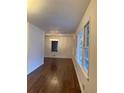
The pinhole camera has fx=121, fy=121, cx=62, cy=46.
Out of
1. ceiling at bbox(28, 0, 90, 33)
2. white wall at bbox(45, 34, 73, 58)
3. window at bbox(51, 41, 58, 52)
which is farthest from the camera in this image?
window at bbox(51, 41, 58, 52)

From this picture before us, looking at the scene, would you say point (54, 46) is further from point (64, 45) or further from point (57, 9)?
point (57, 9)

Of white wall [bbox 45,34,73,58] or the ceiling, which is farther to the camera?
white wall [bbox 45,34,73,58]

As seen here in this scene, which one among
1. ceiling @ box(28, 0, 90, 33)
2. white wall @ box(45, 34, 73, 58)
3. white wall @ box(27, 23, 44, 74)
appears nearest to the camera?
ceiling @ box(28, 0, 90, 33)

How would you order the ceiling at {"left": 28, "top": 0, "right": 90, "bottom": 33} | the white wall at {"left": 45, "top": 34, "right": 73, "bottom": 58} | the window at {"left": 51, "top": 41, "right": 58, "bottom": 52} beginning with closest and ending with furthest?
1. the ceiling at {"left": 28, "top": 0, "right": 90, "bottom": 33}
2. the white wall at {"left": 45, "top": 34, "right": 73, "bottom": 58}
3. the window at {"left": 51, "top": 41, "right": 58, "bottom": 52}

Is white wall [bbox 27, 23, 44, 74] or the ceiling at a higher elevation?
the ceiling

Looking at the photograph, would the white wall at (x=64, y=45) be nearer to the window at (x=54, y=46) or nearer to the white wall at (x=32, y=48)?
the window at (x=54, y=46)

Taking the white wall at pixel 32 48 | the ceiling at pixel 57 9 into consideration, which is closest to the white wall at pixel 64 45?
the white wall at pixel 32 48

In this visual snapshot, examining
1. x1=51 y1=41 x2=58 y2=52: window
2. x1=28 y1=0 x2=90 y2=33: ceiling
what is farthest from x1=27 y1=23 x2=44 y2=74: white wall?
A: x1=51 y1=41 x2=58 y2=52: window

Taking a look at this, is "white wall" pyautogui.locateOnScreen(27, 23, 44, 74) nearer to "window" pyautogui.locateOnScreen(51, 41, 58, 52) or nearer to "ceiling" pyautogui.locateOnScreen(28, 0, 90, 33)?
"ceiling" pyautogui.locateOnScreen(28, 0, 90, 33)

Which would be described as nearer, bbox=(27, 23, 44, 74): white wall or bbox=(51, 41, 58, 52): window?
bbox=(27, 23, 44, 74): white wall

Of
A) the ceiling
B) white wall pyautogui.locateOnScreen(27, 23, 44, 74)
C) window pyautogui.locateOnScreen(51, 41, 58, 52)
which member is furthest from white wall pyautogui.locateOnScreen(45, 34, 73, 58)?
the ceiling
